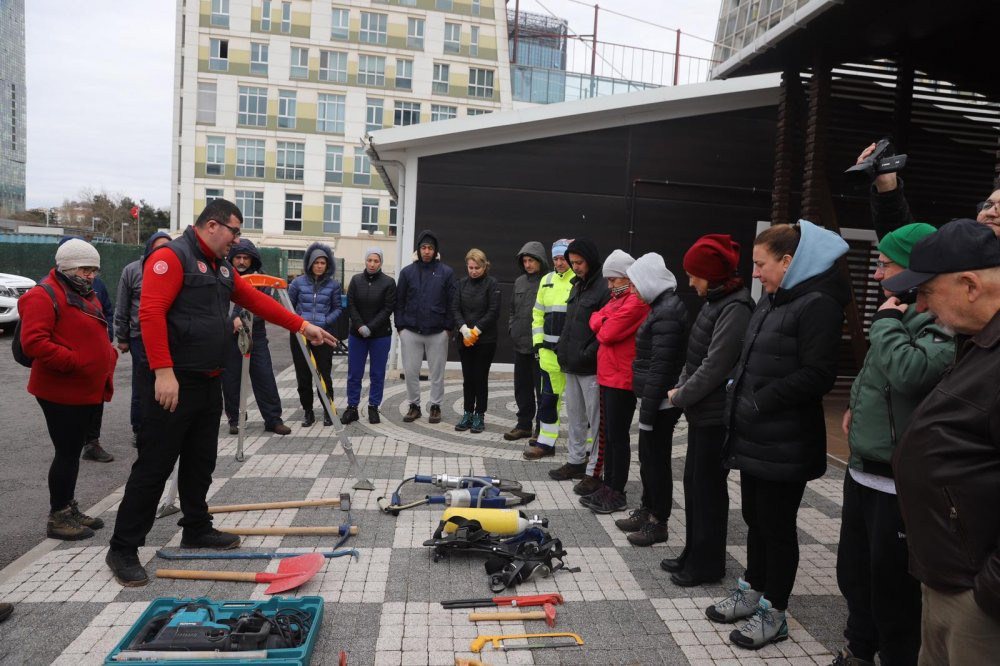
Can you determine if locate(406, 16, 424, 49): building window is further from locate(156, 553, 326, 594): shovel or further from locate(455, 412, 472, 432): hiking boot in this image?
locate(156, 553, 326, 594): shovel

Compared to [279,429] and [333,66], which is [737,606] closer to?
[279,429]

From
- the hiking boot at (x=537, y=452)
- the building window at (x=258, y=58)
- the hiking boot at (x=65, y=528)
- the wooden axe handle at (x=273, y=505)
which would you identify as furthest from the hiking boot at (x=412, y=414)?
the building window at (x=258, y=58)

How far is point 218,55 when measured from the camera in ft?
136

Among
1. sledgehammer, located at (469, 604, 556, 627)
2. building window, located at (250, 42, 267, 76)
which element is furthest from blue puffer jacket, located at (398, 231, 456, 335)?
building window, located at (250, 42, 267, 76)

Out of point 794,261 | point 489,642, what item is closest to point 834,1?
Answer: point 794,261

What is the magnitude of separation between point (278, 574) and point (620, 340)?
9.26 feet

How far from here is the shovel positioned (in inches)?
147

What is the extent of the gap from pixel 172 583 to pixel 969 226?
4.11m

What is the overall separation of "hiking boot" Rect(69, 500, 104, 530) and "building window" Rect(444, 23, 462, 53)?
4385 cm

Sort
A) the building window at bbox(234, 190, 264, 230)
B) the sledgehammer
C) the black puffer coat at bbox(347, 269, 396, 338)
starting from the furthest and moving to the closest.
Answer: the building window at bbox(234, 190, 264, 230)
the black puffer coat at bbox(347, 269, 396, 338)
the sledgehammer

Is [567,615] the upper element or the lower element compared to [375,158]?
lower

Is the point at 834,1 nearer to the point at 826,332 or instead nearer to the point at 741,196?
the point at 826,332

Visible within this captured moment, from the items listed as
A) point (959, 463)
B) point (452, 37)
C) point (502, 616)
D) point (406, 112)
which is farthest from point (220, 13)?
point (959, 463)

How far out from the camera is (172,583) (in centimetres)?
383
